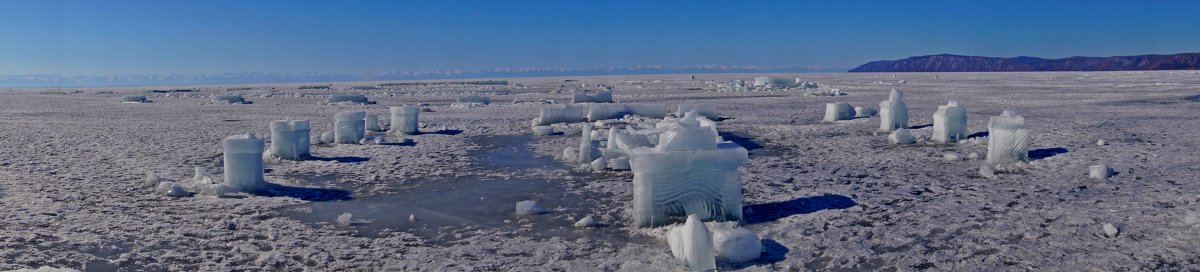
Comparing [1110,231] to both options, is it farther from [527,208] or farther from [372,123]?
[372,123]

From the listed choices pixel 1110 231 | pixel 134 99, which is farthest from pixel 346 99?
pixel 1110 231

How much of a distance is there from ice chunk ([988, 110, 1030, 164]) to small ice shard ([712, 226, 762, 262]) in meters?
4.17

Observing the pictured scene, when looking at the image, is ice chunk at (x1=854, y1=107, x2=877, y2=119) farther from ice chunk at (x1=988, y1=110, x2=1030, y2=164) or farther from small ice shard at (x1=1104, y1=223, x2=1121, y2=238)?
small ice shard at (x1=1104, y1=223, x2=1121, y2=238)

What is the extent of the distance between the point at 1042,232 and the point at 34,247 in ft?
17.4

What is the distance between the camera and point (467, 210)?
5566mm

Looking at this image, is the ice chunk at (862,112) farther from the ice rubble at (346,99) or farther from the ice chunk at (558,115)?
the ice rubble at (346,99)

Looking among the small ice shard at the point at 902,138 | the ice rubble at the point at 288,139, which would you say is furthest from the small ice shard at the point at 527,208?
the small ice shard at the point at 902,138

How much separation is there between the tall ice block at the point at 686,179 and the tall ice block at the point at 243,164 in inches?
117

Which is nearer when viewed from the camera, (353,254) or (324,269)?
(324,269)

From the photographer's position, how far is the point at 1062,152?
7980 millimetres

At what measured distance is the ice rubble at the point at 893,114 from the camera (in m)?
10.6

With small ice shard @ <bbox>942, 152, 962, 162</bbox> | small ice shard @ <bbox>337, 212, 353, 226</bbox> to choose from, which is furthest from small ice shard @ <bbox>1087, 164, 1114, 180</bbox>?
small ice shard @ <bbox>337, 212, 353, 226</bbox>

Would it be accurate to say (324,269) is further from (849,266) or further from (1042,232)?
(1042,232)

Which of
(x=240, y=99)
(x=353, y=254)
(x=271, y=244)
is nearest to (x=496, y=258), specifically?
(x=353, y=254)
